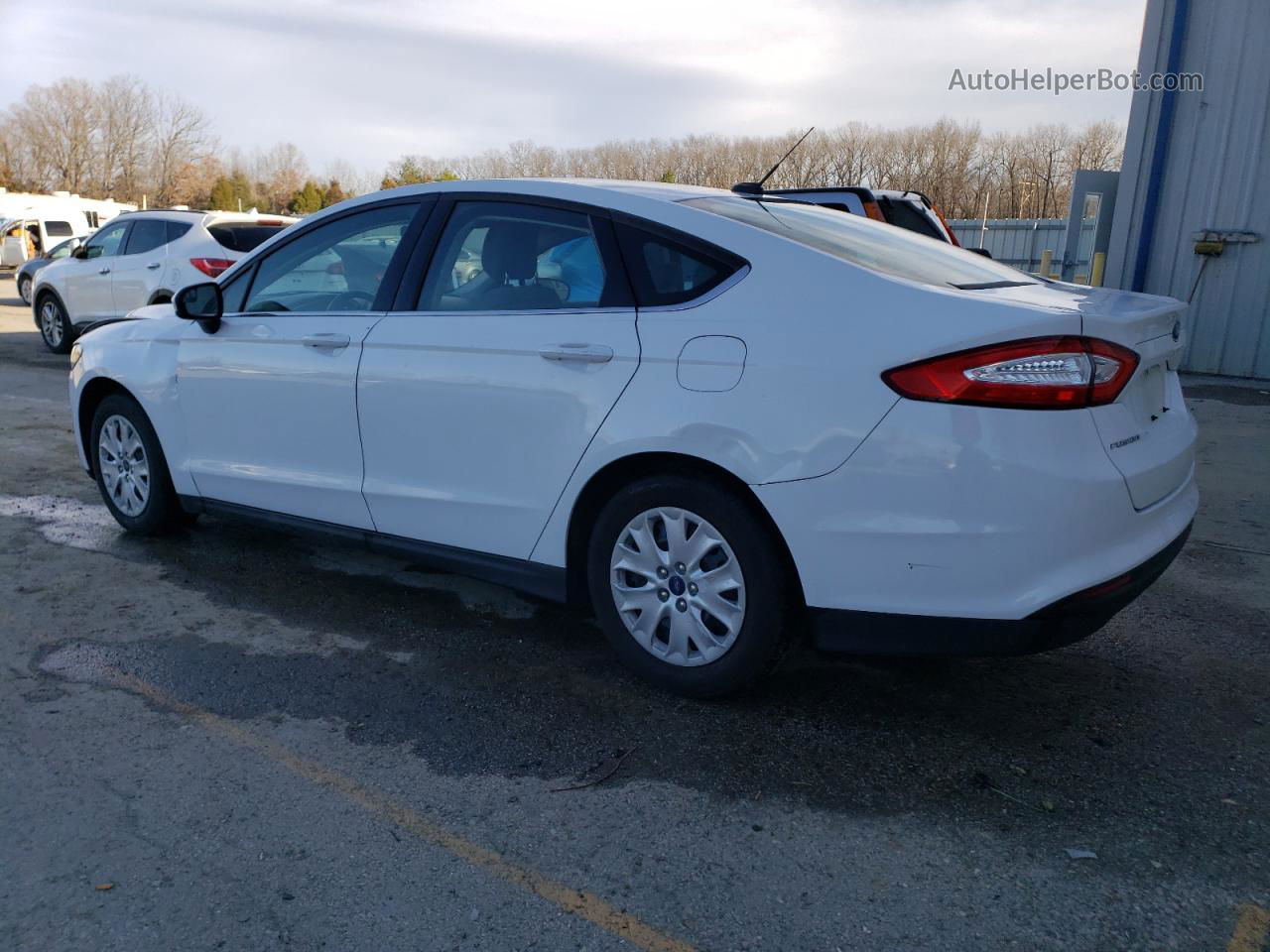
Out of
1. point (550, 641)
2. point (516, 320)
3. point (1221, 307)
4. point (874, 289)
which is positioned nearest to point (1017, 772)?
point (874, 289)

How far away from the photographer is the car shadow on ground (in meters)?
3.08

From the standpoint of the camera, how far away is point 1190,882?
2.57m

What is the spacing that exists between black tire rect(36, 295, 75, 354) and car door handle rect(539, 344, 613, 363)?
1172 centimetres

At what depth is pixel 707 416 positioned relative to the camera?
322 cm

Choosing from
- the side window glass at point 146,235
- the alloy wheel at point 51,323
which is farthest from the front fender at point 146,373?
the alloy wheel at point 51,323

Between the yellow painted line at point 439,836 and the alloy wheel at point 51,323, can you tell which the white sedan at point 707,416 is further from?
the alloy wheel at point 51,323

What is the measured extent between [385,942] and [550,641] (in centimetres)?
183

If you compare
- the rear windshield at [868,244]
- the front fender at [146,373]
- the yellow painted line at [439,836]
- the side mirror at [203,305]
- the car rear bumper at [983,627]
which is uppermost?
the rear windshield at [868,244]

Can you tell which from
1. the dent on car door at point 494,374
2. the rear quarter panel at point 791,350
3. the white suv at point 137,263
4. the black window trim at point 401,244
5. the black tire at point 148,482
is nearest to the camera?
the rear quarter panel at point 791,350

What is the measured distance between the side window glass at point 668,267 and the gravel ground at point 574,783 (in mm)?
1357

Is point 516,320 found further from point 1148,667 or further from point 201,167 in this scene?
point 201,167

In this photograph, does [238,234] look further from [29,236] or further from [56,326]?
[29,236]

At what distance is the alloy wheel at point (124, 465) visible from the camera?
5234 millimetres

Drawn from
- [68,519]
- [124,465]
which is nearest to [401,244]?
[124,465]
